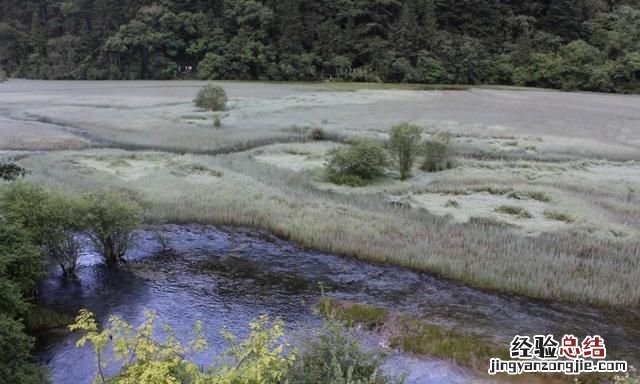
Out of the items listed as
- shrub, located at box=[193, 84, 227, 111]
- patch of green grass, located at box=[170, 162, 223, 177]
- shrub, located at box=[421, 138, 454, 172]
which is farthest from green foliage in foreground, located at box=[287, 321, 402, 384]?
shrub, located at box=[193, 84, 227, 111]

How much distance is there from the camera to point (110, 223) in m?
15.4

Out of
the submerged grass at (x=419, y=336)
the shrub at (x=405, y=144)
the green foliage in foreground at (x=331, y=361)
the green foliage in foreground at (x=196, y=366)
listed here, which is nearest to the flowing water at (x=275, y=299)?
the submerged grass at (x=419, y=336)

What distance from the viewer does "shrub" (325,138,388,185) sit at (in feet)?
79.8

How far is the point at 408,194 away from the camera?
2242cm

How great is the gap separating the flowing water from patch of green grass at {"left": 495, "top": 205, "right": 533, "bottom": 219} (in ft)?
20.6

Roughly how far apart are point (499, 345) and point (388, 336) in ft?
8.35

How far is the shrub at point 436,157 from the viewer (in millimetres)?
26734

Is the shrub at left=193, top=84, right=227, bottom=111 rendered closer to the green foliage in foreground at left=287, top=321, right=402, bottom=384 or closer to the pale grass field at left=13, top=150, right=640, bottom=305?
the pale grass field at left=13, top=150, right=640, bottom=305

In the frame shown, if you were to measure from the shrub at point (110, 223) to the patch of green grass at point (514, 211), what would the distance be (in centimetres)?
1385

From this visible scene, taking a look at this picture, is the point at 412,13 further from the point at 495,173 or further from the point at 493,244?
the point at 493,244

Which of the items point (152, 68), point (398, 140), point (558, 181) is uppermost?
point (152, 68)

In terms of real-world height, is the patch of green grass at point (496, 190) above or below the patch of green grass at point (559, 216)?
above

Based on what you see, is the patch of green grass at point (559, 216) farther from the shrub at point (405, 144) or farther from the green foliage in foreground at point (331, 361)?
the green foliage in foreground at point (331, 361)

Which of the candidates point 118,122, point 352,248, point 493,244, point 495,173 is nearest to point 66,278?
point 352,248
